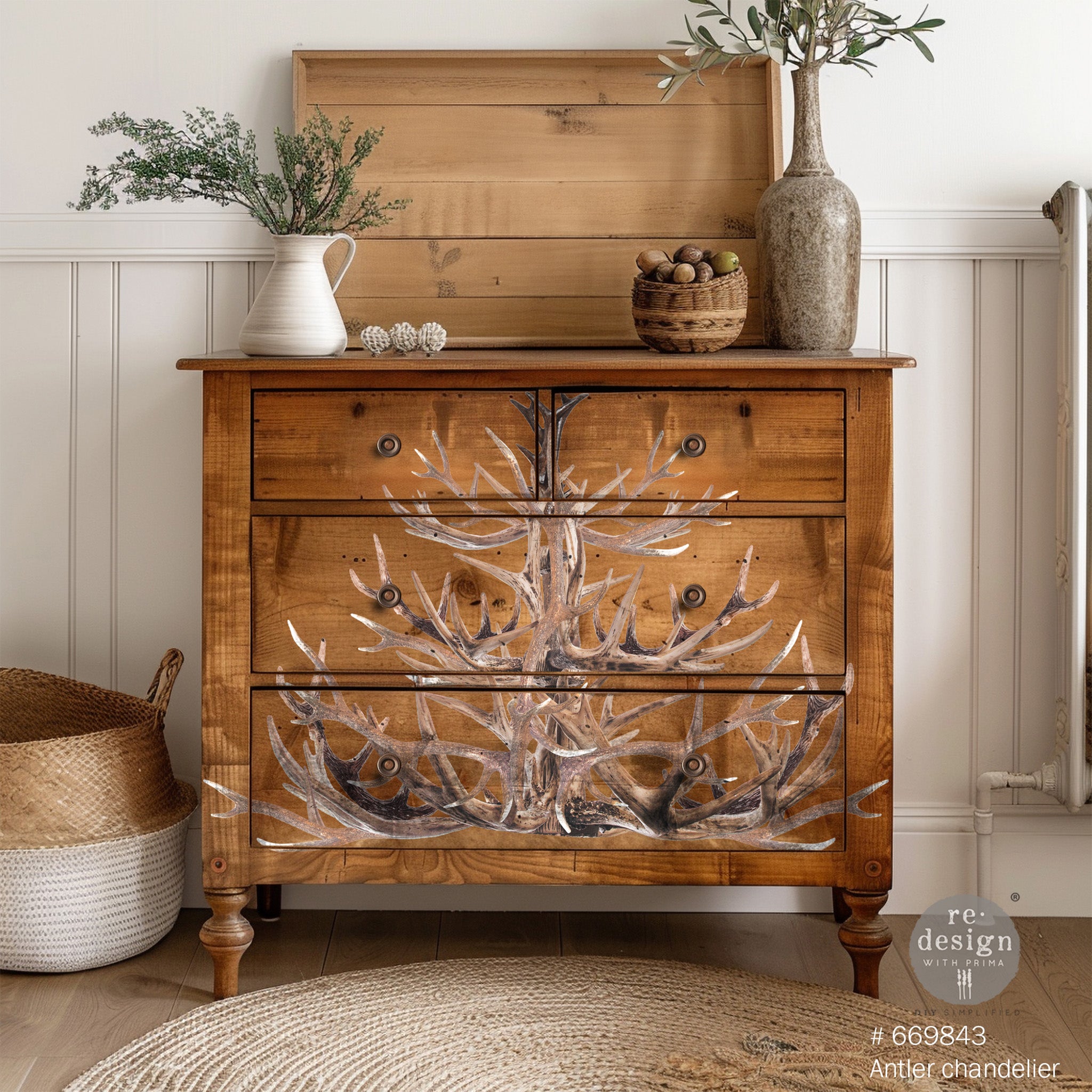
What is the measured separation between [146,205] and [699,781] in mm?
1383

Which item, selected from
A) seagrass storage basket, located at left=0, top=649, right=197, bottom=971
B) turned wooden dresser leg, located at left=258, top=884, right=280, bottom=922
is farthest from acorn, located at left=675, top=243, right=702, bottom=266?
turned wooden dresser leg, located at left=258, top=884, right=280, bottom=922

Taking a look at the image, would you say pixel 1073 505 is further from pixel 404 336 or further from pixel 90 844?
pixel 90 844

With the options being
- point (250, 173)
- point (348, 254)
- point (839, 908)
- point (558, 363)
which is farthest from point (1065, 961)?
point (250, 173)

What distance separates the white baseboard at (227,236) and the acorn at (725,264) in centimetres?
45

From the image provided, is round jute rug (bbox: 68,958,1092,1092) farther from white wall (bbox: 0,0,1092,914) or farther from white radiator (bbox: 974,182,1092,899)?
white radiator (bbox: 974,182,1092,899)

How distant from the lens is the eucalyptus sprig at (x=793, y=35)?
1.85 meters

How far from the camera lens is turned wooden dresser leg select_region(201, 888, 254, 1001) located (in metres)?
1.71

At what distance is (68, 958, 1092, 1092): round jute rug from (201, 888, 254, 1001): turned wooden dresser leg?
0.03 m

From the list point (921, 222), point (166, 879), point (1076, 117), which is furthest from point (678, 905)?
point (1076, 117)

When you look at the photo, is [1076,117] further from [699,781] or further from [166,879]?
[166,879]

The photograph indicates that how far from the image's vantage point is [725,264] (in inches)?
67.9

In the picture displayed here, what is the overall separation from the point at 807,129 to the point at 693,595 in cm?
81

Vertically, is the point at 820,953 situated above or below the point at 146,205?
below

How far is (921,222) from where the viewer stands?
6.75 feet
